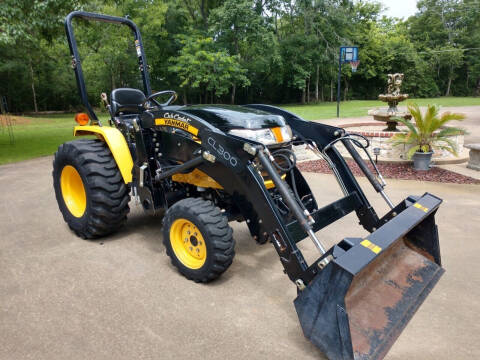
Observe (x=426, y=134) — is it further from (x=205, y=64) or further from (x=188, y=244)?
(x=205, y=64)

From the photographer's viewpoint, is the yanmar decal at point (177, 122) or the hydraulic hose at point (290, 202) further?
the yanmar decal at point (177, 122)

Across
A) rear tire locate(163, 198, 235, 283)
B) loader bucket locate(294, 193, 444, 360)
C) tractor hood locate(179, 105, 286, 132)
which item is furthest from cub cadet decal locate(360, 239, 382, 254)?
tractor hood locate(179, 105, 286, 132)

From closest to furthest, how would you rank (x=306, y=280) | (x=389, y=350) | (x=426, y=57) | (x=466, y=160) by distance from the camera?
(x=389, y=350) < (x=306, y=280) < (x=466, y=160) < (x=426, y=57)

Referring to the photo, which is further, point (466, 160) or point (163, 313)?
point (466, 160)

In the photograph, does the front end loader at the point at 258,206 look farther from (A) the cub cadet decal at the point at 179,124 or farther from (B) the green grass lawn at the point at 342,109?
(B) the green grass lawn at the point at 342,109

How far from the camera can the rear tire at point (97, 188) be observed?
350 cm

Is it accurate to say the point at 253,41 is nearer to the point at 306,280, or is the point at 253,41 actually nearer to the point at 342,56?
the point at 342,56

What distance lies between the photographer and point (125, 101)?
409 cm

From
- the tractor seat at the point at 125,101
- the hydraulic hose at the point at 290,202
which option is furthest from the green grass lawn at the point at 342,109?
the hydraulic hose at the point at 290,202

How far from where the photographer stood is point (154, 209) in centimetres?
344

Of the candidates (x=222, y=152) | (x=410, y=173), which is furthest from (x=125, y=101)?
(x=410, y=173)

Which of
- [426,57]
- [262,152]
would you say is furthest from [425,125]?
[426,57]

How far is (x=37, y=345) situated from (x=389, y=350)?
83.5 inches

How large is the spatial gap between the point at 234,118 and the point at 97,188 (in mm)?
1543
